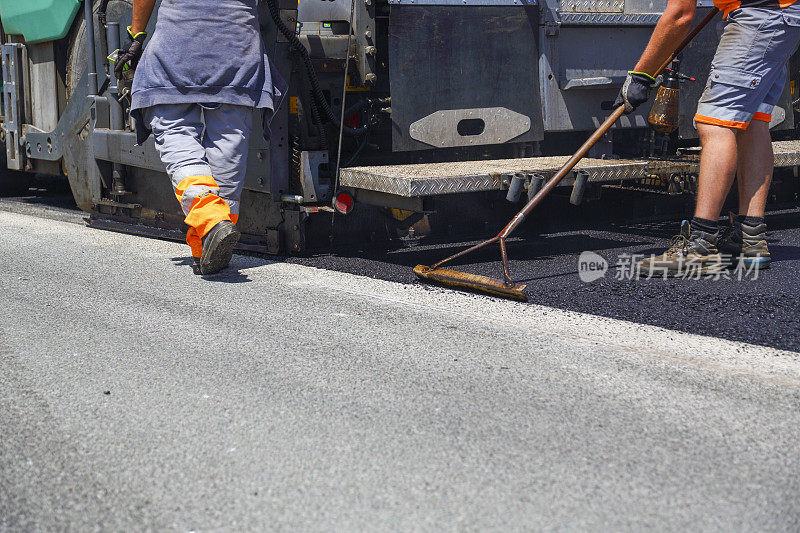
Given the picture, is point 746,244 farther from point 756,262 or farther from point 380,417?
point 380,417

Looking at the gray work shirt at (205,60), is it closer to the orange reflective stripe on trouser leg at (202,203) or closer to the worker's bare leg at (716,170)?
the orange reflective stripe on trouser leg at (202,203)

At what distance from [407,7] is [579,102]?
49.7 inches

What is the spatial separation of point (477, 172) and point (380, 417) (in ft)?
6.97

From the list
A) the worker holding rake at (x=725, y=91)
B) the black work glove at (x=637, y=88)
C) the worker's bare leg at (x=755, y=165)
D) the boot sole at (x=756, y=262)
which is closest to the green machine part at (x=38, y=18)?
the black work glove at (x=637, y=88)

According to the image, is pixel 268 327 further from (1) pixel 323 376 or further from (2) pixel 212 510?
(2) pixel 212 510

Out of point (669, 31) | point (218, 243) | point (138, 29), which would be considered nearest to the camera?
point (218, 243)

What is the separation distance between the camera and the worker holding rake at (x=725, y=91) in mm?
4219

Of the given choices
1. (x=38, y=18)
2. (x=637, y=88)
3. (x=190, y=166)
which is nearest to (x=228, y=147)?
(x=190, y=166)

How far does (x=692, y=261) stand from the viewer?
14.1 ft

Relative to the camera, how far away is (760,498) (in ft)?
6.27

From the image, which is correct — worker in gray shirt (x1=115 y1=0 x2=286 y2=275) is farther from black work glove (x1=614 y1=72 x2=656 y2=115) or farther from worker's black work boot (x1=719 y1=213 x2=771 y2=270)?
worker's black work boot (x1=719 y1=213 x2=771 y2=270)

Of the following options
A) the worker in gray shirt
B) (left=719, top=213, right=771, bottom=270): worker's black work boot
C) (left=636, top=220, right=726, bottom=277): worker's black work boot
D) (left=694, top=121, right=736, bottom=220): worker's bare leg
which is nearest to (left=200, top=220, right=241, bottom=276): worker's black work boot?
the worker in gray shirt

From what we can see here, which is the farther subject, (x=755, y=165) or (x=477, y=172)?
(x=755, y=165)

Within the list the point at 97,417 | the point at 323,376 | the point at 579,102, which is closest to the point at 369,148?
the point at 579,102
